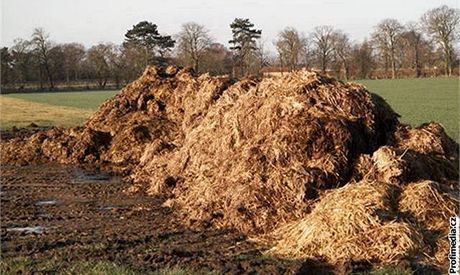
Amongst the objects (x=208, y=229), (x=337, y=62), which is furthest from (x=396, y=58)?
(x=208, y=229)

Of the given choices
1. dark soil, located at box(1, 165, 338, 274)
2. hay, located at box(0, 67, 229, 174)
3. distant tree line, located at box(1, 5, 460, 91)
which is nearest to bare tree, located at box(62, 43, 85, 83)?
distant tree line, located at box(1, 5, 460, 91)

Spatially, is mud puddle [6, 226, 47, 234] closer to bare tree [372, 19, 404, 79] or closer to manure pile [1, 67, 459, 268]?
manure pile [1, 67, 459, 268]

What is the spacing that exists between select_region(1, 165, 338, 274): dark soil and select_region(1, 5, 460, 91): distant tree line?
66.5m

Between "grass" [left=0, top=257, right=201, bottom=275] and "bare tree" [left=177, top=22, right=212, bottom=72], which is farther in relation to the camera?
"bare tree" [left=177, top=22, right=212, bottom=72]

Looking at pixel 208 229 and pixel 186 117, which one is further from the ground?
pixel 186 117

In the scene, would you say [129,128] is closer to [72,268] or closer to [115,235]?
[115,235]

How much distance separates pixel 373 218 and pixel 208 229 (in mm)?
2623

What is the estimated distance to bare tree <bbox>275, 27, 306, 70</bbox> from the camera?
83.9 m

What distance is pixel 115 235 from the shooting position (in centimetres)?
878

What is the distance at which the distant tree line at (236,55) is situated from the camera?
81875 mm

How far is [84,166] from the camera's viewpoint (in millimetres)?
16641

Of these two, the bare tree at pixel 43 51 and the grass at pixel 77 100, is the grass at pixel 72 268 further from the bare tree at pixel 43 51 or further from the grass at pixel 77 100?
the bare tree at pixel 43 51

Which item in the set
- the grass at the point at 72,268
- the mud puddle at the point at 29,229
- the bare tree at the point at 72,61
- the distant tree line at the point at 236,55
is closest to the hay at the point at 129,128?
the mud puddle at the point at 29,229

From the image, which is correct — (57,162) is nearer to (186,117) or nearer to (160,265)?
(186,117)
